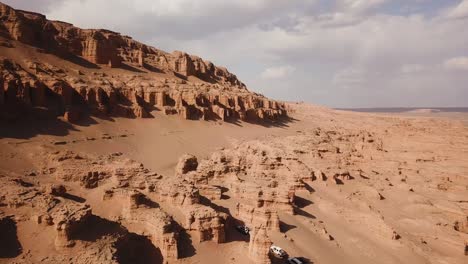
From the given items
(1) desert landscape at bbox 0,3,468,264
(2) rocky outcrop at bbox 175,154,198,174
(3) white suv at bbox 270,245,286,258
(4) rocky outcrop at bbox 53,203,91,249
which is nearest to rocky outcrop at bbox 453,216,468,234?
(1) desert landscape at bbox 0,3,468,264

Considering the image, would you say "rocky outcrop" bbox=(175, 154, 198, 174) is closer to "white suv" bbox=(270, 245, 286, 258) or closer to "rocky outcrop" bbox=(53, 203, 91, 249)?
"white suv" bbox=(270, 245, 286, 258)

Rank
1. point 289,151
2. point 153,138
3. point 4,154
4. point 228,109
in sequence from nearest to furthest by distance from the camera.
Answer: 1. point 4,154
2. point 289,151
3. point 153,138
4. point 228,109

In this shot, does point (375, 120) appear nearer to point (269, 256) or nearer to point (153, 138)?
point (153, 138)

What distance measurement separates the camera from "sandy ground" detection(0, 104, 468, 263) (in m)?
21.2

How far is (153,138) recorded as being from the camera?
137ft

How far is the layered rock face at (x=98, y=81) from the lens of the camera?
38.1 m

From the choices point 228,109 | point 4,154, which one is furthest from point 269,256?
point 228,109

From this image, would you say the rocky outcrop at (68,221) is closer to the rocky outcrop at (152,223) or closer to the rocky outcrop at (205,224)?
the rocky outcrop at (152,223)

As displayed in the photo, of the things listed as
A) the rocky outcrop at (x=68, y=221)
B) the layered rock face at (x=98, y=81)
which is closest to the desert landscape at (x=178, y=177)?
the rocky outcrop at (x=68, y=221)

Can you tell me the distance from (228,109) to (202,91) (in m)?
4.74

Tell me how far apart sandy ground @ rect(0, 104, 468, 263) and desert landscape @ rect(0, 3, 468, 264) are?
0.39 ft

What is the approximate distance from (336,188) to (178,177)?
44.8 ft

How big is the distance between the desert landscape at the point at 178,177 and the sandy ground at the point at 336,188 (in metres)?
0.12

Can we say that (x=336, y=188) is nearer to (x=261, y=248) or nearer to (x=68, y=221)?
(x=261, y=248)
